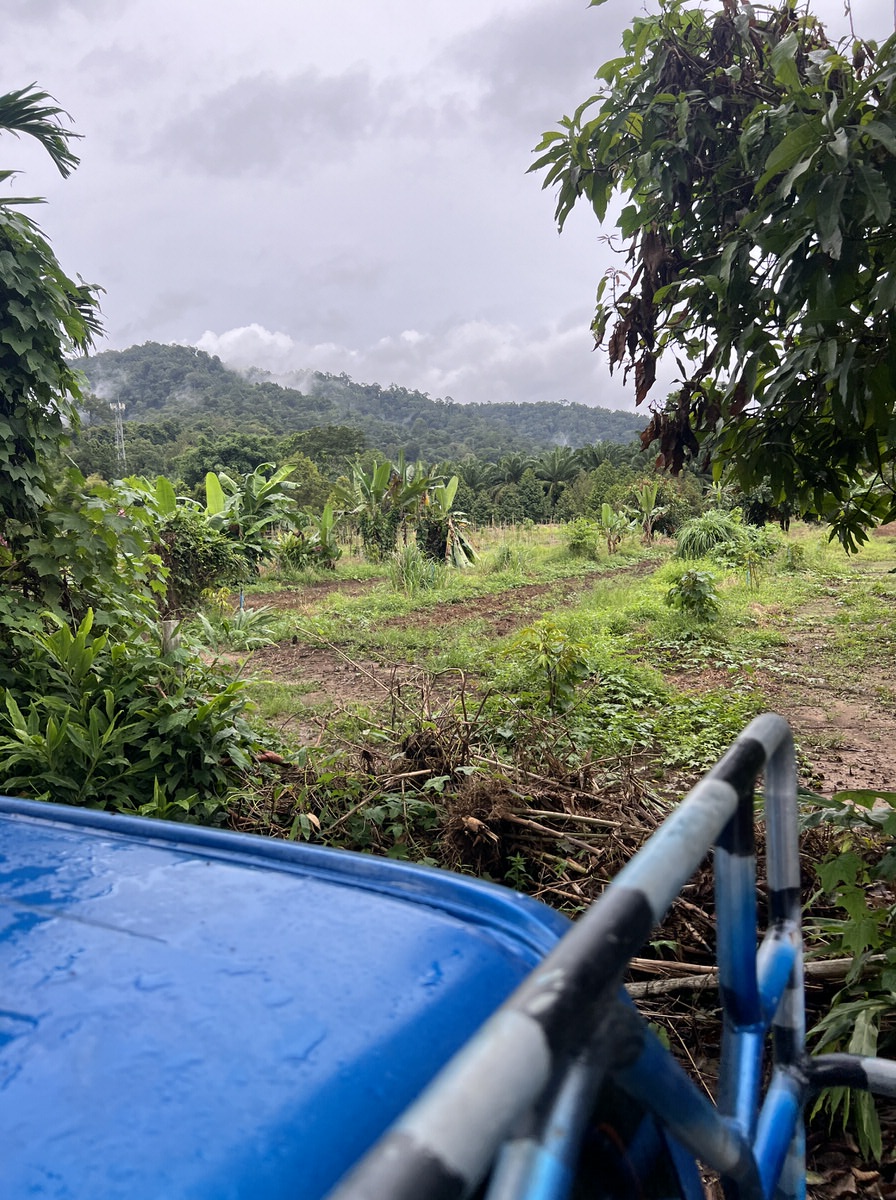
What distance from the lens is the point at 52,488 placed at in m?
3.84

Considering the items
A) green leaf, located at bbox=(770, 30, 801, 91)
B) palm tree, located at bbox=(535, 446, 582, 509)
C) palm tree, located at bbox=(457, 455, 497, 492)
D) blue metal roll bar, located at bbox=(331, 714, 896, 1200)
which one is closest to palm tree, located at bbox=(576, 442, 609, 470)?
palm tree, located at bbox=(535, 446, 582, 509)

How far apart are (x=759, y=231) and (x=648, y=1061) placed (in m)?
1.64

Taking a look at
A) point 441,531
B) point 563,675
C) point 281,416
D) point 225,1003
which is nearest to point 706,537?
point 441,531

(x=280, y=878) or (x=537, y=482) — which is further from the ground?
(x=537, y=482)

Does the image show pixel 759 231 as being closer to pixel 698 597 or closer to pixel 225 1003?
pixel 225 1003

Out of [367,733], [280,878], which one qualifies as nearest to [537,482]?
[367,733]

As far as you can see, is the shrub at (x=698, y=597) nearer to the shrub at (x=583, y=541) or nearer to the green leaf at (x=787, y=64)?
the green leaf at (x=787, y=64)

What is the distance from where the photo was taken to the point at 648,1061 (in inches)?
21.6

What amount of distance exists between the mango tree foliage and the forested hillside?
31.7 meters

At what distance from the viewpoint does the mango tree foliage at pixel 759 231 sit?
1.43m

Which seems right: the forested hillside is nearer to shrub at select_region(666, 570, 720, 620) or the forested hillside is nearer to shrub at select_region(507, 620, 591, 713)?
shrub at select_region(666, 570, 720, 620)

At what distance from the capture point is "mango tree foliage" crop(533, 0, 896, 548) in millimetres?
1431

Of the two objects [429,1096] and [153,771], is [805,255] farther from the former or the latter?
[153,771]

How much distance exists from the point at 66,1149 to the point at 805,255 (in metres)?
1.84
